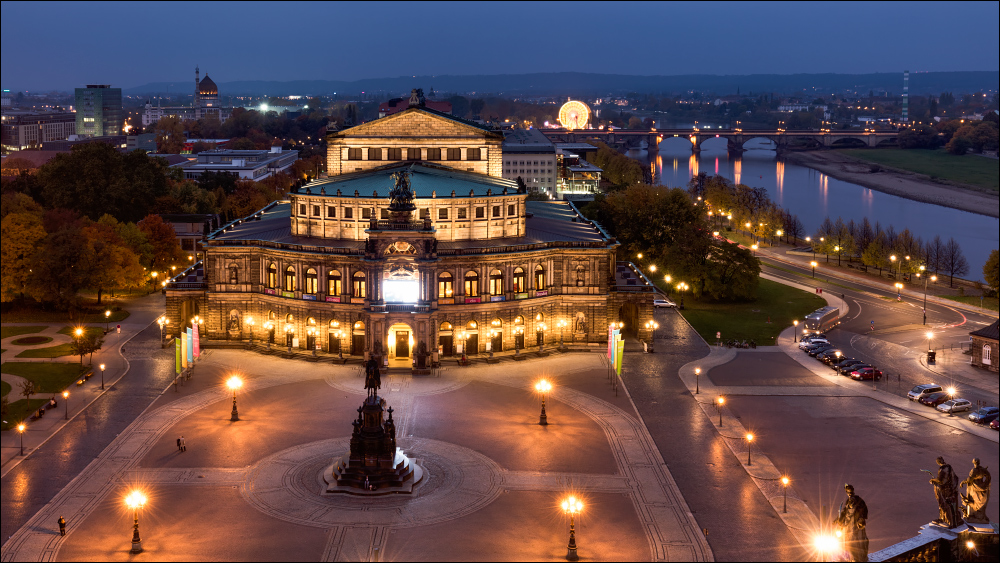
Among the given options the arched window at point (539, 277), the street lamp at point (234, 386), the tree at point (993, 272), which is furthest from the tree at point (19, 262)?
the tree at point (993, 272)

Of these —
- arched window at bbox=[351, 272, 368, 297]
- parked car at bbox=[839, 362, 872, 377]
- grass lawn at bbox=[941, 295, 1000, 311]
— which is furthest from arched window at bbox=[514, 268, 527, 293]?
grass lawn at bbox=[941, 295, 1000, 311]

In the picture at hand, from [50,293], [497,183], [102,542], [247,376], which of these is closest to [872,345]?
[497,183]

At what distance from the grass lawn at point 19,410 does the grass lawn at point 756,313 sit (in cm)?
6377

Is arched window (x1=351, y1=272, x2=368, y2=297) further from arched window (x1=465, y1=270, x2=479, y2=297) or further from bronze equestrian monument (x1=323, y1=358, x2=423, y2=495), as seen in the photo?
bronze equestrian monument (x1=323, y1=358, x2=423, y2=495)

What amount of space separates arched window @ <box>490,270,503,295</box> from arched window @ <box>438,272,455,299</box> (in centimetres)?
409

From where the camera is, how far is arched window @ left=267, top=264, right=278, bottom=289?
315ft

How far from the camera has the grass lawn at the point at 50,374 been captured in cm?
7894

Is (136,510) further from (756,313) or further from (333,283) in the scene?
(756,313)

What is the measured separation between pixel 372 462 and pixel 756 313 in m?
67.2

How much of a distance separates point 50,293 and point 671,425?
209ft

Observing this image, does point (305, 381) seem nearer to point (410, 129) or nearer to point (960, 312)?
point (410, 129)

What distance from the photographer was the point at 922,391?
7862 cm

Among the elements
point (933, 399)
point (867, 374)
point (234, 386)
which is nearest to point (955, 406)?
point (933, 399)

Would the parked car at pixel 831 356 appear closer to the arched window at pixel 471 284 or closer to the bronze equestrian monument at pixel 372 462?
the arched window at pixel 471 284
